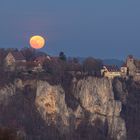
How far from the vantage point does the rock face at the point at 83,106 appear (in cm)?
6719

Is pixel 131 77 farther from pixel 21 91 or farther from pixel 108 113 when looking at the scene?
pixel 21 91

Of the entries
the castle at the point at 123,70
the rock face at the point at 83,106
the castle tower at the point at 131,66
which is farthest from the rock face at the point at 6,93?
the castle tower at the point at 131,66

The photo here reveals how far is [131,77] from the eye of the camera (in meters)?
76.6

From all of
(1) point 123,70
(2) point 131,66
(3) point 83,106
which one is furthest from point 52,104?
(2) point 131,66

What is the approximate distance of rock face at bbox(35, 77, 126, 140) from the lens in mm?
67188

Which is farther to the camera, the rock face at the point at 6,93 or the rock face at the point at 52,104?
the rock face at the point at 52,104

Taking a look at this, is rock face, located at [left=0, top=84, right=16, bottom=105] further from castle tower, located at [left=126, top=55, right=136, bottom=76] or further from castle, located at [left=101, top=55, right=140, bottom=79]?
castle tower, located at [left=126, top=55, right=136, bottom=76]

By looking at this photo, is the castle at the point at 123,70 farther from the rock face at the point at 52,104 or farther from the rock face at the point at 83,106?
the rock face at the point at 52,104

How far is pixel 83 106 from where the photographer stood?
70.2 meters

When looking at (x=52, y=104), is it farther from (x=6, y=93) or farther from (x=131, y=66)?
(x=131, y=66)

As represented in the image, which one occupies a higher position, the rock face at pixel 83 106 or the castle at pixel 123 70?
the castle at pixel 123 70

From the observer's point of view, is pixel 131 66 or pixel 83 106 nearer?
pixel 83 106

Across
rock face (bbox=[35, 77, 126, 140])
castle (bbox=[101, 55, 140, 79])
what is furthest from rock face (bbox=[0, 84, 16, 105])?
castle (bbox=[101, 55, 140, 79])

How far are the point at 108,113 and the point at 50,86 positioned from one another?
563cm
